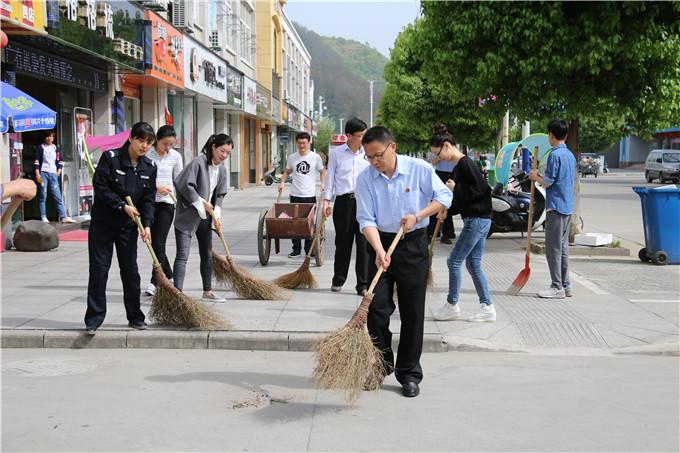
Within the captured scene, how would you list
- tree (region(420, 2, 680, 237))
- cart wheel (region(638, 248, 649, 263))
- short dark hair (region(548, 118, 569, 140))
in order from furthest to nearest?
cart wheel (region(638, 248, 649, 263))
tree (region(420, 2, 680, 237))
short dark hair (region(548, 118, 569, 140))

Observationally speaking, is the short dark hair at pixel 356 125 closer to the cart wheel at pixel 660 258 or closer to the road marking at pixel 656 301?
the road marking at pixel 656 301

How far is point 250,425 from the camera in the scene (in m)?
4.73

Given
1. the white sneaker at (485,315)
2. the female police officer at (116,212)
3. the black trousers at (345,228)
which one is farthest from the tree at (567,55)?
the female police officer at (116,212)

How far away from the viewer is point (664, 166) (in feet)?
137

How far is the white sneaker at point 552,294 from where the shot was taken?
888cm

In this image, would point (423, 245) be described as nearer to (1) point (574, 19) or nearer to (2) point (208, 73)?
(1) point (574, 19)

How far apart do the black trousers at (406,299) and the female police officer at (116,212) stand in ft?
7.33

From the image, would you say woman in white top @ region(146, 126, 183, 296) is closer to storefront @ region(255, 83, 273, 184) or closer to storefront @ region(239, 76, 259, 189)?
storefront @ region(239, 76, 259, 189)

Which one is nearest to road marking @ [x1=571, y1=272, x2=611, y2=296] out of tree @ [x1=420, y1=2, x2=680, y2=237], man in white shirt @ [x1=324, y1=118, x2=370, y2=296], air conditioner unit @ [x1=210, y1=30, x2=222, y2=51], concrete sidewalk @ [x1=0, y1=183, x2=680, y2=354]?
concrete sidewalk @ [x1=0, y1=183, x2=680, y2=354]

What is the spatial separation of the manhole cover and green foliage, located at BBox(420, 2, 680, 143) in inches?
318

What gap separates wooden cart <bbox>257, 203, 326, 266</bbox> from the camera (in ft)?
35.0

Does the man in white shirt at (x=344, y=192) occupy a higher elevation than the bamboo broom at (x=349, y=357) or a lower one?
higher

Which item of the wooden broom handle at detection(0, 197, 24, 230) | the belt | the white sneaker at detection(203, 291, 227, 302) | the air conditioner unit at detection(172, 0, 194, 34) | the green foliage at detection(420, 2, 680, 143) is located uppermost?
the air conditioner unit at detection(172, 0, 194, 34)

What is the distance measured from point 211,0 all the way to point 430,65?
15.7 m
